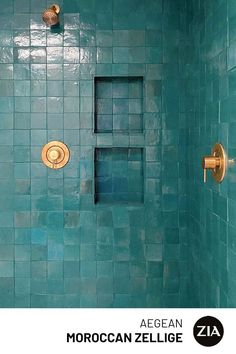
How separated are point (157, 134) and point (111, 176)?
38cm

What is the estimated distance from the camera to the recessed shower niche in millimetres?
2395

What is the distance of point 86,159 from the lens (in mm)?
2297

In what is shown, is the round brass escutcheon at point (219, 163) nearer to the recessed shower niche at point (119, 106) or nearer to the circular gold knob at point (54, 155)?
the recessed shower niche at point (119, 106)

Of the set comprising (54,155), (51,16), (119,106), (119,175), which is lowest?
(119,175)

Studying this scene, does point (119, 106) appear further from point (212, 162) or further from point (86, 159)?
point (212, 162)

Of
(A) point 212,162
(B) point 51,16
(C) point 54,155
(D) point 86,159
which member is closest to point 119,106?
(D) point 86,159

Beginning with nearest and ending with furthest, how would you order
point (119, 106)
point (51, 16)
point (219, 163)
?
point (219, 163) → point (51, 16) → point (119, 106)

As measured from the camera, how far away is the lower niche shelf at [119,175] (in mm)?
2420

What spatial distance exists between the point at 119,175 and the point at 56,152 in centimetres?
41

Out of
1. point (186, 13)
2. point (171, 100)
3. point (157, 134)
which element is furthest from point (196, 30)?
point (157, 134)

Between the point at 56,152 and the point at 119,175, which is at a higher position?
the point at 56,152

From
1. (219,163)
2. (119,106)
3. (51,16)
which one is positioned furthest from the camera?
(119,106)

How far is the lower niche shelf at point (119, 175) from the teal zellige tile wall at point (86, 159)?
0.12 metres
